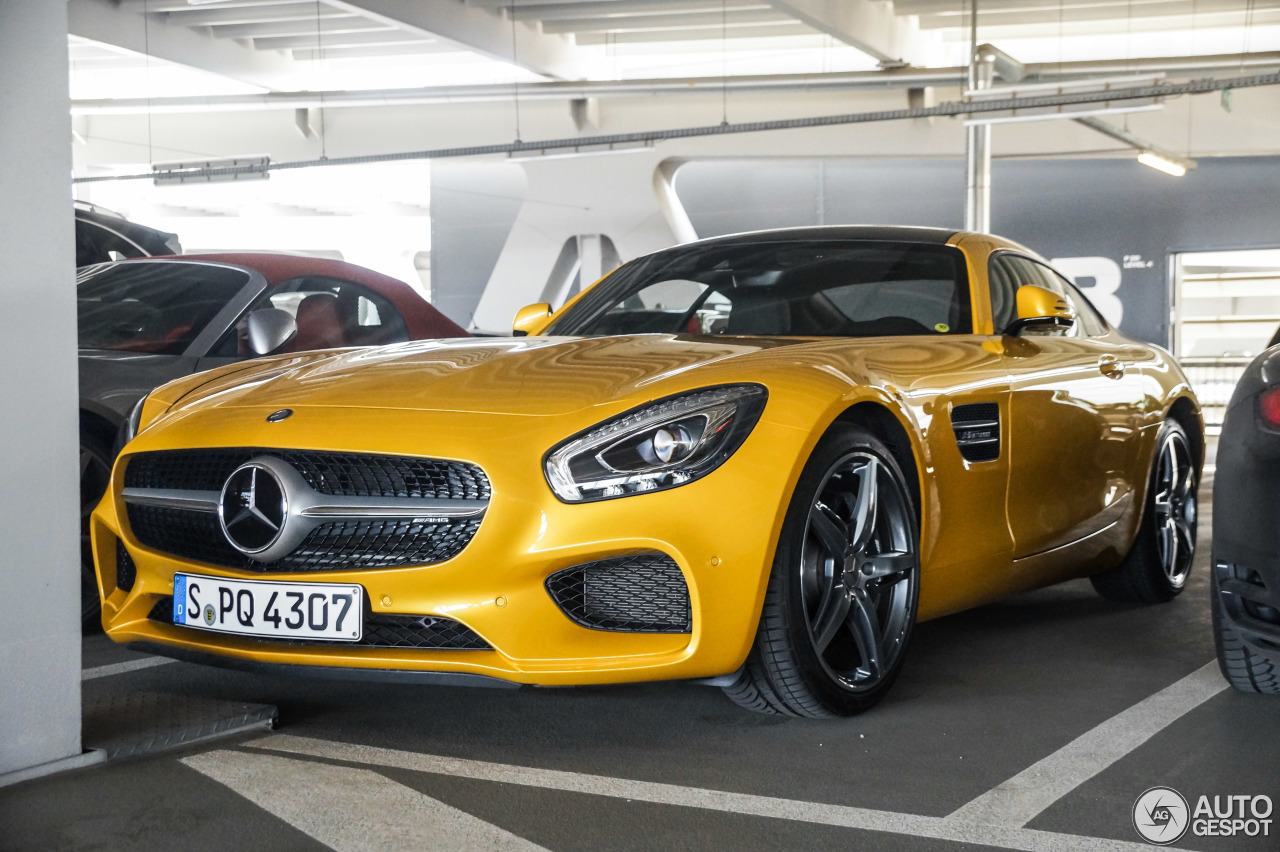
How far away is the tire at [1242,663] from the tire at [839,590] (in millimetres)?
795

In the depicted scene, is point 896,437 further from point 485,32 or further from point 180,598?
point 485,32

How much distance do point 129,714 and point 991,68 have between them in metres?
13.1

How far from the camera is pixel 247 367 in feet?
11.7

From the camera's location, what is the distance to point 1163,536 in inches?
185

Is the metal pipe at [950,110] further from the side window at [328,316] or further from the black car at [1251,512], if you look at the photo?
the black car at [1251,512]

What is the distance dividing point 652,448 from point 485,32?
15137 mm

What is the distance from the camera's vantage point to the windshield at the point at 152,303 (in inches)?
189

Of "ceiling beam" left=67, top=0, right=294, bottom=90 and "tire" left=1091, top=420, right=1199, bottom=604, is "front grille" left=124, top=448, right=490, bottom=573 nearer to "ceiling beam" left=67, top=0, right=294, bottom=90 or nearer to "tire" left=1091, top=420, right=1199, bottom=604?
"tire" left=1091, top=420, right=1199, bottom=604

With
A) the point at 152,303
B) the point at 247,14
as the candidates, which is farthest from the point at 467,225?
the point at 152,303

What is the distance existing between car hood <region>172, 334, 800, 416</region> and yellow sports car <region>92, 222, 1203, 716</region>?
11 mm

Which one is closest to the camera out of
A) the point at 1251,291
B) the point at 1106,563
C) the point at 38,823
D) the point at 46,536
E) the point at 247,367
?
the point at 38,823

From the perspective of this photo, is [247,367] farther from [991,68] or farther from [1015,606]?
[991,68]

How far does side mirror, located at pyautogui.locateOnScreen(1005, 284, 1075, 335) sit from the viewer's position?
3902mm

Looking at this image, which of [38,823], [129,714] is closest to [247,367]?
[129,714]
